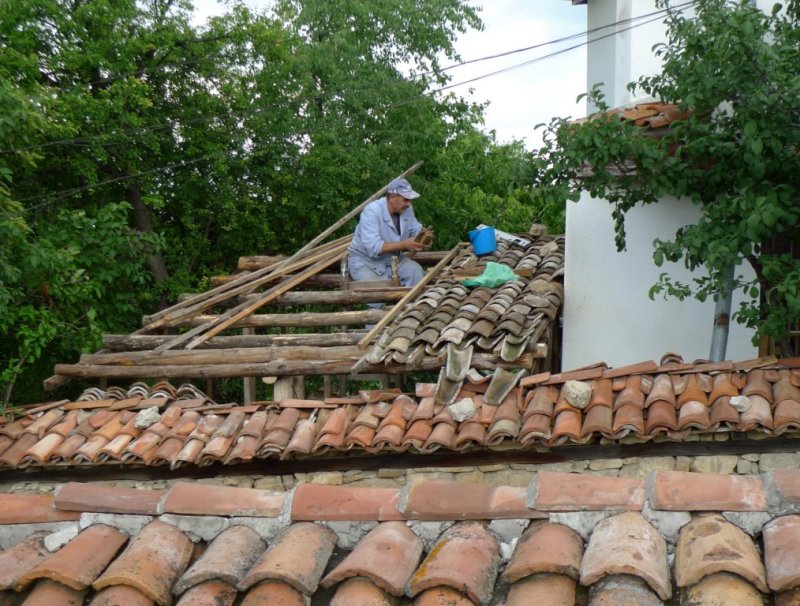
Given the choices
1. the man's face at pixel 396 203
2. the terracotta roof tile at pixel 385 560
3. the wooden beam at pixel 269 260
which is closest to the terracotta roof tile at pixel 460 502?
the terracotta roof tile at pixel 385 560

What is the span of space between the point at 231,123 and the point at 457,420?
1163cm

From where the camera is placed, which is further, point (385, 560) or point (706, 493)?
point (706, 493)

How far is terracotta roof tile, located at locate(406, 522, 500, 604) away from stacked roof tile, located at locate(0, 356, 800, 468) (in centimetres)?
329

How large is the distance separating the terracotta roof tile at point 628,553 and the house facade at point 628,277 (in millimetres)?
5596

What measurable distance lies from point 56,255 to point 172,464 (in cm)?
398

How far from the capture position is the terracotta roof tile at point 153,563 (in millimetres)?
2709

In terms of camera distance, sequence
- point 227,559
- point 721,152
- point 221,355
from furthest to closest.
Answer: point 221,355 → point 721,152 → point 227,559

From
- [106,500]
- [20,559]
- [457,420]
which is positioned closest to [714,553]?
[106,500]

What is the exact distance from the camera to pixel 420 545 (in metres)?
2.86

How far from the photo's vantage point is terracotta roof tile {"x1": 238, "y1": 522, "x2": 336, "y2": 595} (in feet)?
8.54

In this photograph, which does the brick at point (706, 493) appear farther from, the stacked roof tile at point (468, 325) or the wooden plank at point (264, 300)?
the wooden plank at point (264, 300)

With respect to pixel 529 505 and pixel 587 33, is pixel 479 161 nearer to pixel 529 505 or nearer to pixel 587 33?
pixel 587 33

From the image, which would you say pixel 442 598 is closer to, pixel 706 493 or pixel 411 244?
pixel 706 493

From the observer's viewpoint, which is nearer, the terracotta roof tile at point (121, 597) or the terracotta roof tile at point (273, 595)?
the terracotta roof tile at point (273, 595)
